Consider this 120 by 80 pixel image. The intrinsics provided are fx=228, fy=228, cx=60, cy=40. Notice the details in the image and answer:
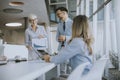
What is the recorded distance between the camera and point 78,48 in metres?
1.94

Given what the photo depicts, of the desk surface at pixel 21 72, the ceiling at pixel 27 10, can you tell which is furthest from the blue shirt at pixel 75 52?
the ceiling at pixel 27 10

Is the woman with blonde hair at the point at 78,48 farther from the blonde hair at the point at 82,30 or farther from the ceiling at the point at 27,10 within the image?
the ceiling at the point at 27,10

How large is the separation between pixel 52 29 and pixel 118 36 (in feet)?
29.9

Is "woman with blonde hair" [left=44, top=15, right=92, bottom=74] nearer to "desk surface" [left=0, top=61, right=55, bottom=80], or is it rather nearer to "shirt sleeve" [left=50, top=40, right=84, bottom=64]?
"shirt sleeve" [left=50, top=40, right=84, bottom=64]

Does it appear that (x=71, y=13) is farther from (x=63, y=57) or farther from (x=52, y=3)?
(x=63, y=57)

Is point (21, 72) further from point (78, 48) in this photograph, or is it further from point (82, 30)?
point (82, 30)

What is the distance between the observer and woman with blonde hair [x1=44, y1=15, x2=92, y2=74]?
76.1 inches

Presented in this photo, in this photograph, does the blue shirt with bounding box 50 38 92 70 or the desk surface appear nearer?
the desk surface

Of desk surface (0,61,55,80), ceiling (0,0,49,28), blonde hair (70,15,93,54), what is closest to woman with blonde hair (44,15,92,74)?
blonde hair (70,15,93,54)

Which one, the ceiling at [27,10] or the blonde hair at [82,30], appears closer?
the blonde hair at [82,30]

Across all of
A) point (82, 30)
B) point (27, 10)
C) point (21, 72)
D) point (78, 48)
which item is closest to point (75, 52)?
point (78, 48)

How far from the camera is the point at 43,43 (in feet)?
9.70

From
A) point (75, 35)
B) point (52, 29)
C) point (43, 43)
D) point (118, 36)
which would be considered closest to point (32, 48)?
point (43, 43)

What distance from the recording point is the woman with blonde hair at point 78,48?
1.93m
